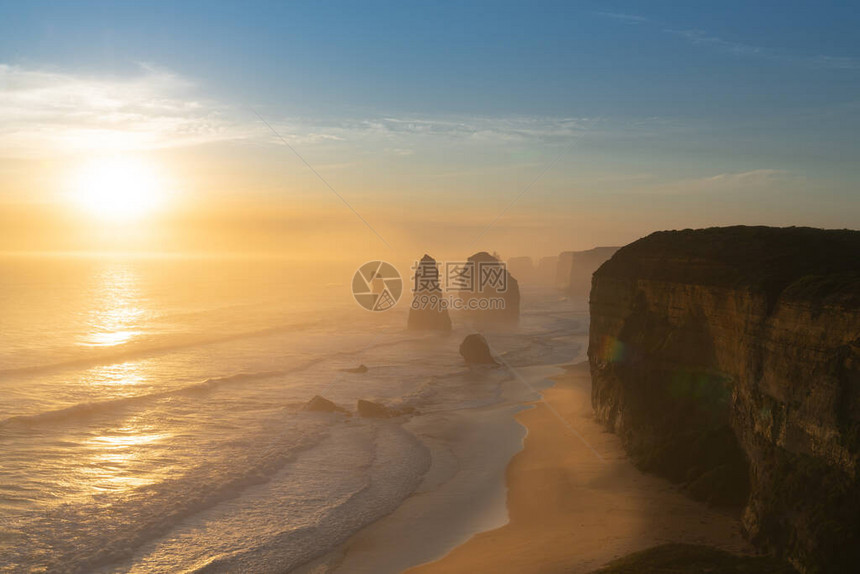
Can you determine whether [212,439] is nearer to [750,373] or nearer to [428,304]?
[750,373]

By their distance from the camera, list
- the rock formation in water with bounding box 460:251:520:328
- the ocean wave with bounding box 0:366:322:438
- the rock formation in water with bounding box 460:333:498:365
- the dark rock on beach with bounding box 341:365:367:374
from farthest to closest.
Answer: the rock formation in water with bounding box 460:251:520:328
the rock formation in water with bounding box 460:333:498:365
the dark rock on beach with bounding box 341:365:367:374
the ocean wave with bounding box 0:366:322:438

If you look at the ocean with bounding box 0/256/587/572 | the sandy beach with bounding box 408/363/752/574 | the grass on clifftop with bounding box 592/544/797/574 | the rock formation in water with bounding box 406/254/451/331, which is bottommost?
the ocean with bounding box 0/256/587/572

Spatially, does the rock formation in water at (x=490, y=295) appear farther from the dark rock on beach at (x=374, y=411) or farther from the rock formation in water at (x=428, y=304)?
the dark rock on beach at (x=374, y=411)

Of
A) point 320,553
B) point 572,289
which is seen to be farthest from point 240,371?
point 572,289

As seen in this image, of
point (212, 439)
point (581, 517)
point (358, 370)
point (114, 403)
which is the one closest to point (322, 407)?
point (212, 439)

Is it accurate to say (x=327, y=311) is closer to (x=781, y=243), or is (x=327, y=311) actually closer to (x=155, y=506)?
(x=155, y=506)

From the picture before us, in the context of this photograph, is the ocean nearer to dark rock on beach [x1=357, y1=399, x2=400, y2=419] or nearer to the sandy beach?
dark rock on beach [x1=357, y1=399, x2=400, y2=419]

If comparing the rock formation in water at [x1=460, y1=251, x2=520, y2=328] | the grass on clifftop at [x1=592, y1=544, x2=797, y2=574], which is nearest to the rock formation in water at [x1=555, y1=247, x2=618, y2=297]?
the rock formation in water at [x1=460, y1=251, x2=520, y2=328]
